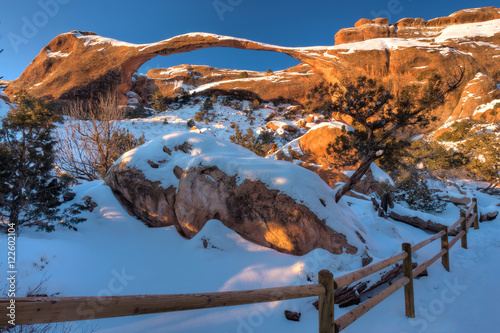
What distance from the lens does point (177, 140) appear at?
728 centimetres

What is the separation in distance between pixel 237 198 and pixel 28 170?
458 centimetres

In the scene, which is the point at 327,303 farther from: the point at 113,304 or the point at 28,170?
the point at 28,170

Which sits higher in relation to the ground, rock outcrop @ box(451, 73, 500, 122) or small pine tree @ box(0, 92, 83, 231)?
rock outcrop @ box(451, 73, 500, 122)

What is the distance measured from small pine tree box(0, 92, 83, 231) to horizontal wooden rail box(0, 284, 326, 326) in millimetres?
4938

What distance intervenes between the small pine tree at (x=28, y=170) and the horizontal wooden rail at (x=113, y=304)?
494cm

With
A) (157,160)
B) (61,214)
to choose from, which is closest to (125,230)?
(61,214)

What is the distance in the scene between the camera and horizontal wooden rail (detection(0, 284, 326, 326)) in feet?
3.08

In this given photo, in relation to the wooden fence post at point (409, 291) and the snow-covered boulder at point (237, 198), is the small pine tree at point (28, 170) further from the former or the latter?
the wooden fence post at point (409, 291)

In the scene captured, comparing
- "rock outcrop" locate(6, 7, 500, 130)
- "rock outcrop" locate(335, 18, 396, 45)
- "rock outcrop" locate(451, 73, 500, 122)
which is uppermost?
"rock outcrop" locate(335, 18, 396, 45)

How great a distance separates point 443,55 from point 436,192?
20260 mm

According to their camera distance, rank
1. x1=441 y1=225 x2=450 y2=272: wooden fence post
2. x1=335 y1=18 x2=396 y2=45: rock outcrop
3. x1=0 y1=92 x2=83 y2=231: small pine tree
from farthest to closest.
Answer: x1=335 y1=18 x2=396 y2=45: rock outcrop
x1=0 y1=92 x2=83 y2=231: small pine tree
x1=441 y1=225 x2=450 y2=272: wooden fence post

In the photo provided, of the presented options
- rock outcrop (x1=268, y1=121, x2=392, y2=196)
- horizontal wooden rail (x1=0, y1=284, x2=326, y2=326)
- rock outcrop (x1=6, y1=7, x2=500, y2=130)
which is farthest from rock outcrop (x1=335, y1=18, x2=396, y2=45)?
horizontal wooden rail (x1=0, y1=284, x2=326, y2=326)

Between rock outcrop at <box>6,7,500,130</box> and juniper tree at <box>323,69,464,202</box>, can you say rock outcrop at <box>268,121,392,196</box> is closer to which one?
juniper tree at <box>323,69,464,202</box>

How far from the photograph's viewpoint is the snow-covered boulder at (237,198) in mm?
4465
